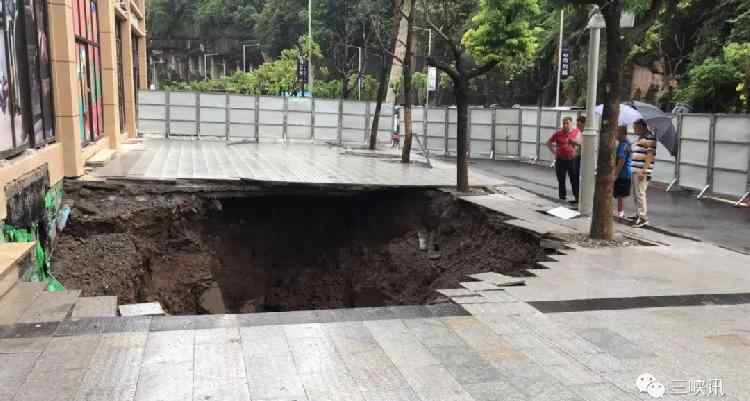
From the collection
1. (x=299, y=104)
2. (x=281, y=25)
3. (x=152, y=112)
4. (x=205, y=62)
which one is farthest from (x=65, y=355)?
(x=205, y=62)

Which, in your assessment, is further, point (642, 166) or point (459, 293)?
point (642, 166)

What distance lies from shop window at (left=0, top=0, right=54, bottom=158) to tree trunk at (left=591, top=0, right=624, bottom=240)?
7.15 m

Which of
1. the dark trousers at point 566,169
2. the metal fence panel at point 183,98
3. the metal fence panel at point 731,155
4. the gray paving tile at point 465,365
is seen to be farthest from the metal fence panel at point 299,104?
the gray paving tile at point 465,365

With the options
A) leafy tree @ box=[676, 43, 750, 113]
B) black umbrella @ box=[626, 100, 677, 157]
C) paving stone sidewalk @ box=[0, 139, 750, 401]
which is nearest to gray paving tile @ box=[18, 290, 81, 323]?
paving stone sidewalk @ box=[0, 139, 750, 401]

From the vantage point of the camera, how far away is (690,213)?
1195cm

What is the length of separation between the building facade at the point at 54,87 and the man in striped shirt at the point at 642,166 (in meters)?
8.48

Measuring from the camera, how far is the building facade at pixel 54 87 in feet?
24.6

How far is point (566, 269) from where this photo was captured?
729cm

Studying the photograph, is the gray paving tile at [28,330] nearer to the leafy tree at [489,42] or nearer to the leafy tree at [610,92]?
the leafy tree at [610,92]

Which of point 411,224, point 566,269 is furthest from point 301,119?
point 566,269

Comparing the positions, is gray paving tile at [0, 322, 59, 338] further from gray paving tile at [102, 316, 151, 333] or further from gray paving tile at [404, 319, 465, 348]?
gray paving tile at [404, 319, 465, 348]

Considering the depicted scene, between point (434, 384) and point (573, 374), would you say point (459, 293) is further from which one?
point (434, 384)

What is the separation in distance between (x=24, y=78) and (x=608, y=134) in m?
7.52

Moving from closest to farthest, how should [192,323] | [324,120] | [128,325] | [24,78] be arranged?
[128,325] < [192,323] < [24,78] < [324,120]
